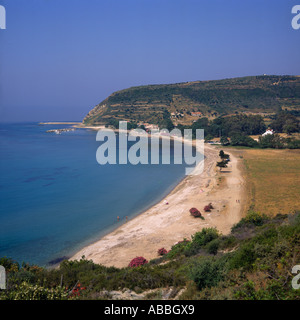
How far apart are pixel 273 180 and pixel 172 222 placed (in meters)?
12.2

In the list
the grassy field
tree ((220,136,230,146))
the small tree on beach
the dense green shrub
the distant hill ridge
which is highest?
the distant hill ridge

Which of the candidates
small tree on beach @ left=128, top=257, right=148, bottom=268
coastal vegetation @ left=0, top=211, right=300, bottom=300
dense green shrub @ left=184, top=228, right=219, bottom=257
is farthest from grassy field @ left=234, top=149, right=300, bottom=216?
coastal vegetation @ left=0, top=211, right=300, bottom=300

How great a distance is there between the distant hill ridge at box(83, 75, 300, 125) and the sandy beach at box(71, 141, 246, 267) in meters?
51.9

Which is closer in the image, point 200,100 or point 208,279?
point 208,279

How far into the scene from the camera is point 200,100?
90.2 metres

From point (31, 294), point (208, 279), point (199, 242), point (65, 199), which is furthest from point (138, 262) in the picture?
point (65, 199)

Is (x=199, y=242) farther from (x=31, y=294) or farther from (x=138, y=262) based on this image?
(x=31, y=294)

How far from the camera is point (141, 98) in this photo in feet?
324

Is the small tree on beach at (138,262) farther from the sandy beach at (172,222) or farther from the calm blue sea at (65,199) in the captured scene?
the calm blue sea at (65,199)

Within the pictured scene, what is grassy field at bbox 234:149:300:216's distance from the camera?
1808 cm

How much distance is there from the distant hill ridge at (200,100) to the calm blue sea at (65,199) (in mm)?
42889

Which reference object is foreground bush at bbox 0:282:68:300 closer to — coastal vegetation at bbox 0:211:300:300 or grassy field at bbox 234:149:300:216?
coastal vegetation at bbox 0:211:300:300

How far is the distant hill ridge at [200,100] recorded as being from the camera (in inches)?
3189

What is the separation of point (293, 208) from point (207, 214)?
5.04m
